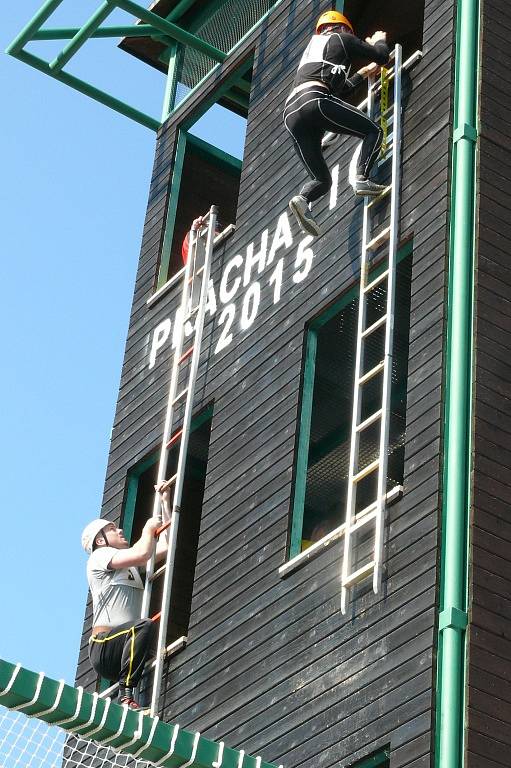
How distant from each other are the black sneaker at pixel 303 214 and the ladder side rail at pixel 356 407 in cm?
54

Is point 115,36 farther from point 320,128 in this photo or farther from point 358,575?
point 358,575

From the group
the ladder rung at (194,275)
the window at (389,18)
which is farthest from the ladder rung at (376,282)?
the window at (389,18)

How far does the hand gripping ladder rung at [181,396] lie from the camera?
15.1 meters

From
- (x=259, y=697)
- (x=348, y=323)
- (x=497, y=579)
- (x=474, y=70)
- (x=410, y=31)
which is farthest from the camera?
(x=410, y=31)

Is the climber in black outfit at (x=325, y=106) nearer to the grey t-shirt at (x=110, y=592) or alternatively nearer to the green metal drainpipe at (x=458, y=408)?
the green metal drainpipe at (x=458, y=408)

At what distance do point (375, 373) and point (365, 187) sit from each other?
1.92m

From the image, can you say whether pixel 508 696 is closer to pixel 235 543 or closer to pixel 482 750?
pixel 482 750

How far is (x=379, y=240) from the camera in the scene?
1482 cm

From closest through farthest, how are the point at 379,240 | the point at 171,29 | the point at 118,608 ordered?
the point at 379,240, the point at 118,608, the point at 171,29

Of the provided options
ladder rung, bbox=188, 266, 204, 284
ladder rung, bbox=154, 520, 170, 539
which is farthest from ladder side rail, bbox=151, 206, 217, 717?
ladder rung, bbox=188, 266, 204, 284

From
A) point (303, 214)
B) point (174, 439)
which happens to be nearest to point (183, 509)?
point (174, 439)

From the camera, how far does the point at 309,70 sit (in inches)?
624

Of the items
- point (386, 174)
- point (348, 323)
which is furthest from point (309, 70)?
point (348, 323)

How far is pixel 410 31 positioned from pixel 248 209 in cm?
428
